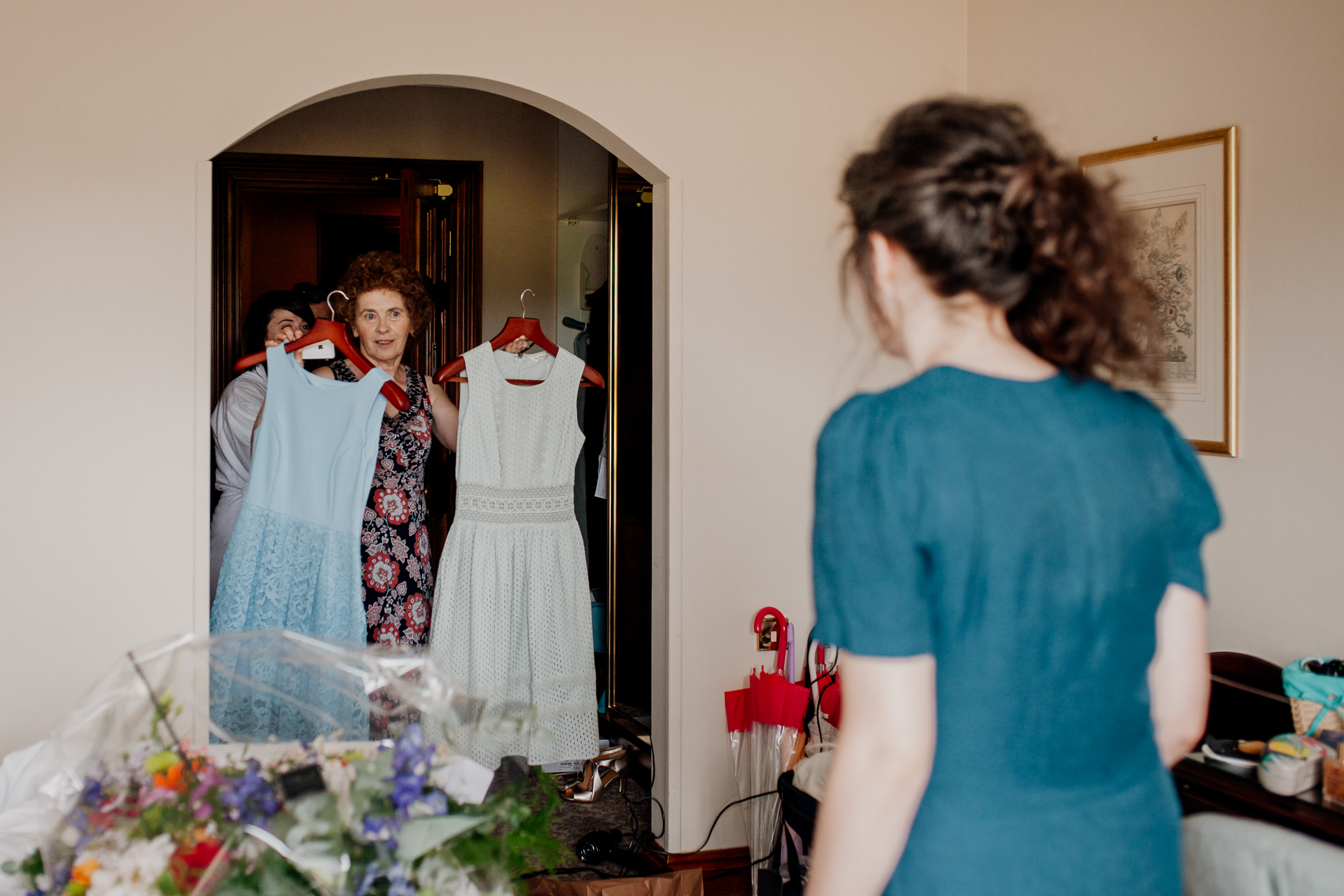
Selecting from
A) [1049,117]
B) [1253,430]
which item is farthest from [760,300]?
[1253,430]

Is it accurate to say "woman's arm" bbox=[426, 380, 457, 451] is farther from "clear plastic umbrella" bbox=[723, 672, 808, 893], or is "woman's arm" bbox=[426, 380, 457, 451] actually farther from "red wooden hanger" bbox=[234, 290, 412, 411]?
"clear plastic umbrella" bbox=[723, 672, 808, 893]

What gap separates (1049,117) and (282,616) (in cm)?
244

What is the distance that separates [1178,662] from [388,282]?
8.30 feet

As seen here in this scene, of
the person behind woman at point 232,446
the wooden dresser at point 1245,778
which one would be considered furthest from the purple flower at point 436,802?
the person behind woman at point 232,446

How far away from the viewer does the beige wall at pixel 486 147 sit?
182 inches

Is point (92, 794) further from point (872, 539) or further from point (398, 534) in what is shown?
point (398, 534)

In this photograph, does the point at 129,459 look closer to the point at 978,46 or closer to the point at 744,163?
the point at 744,163

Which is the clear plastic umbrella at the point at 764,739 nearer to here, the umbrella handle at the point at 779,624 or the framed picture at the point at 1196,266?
the umbrella handle at the point at 779,624

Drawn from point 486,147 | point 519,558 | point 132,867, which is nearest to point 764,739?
point 519,558

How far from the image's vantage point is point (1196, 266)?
2.49 m

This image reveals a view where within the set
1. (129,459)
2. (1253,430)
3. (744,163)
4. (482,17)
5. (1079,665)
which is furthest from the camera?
(744,163)

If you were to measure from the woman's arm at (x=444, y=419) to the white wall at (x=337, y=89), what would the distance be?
2.26 feet

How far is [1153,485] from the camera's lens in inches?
37.6

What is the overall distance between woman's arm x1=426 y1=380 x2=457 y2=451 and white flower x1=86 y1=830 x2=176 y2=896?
7.23 ft
